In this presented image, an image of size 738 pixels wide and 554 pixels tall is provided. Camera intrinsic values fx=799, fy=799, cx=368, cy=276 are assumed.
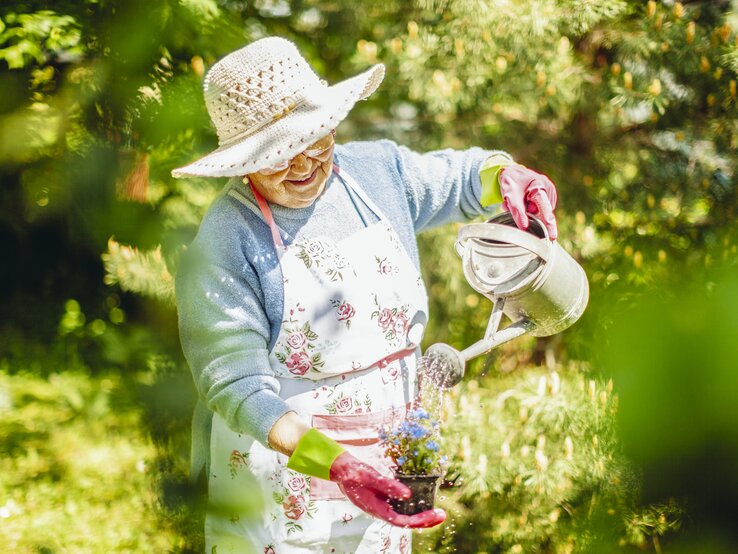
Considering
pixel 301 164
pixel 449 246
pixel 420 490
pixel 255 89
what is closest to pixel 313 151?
pixel 301 164

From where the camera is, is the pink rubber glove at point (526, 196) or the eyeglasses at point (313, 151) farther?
the pink rubber glove at point (526, 196)

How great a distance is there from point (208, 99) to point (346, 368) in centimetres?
62

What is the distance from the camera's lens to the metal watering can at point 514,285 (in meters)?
1.60

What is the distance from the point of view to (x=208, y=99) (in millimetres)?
1450

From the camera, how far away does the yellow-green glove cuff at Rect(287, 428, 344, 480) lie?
4.69 feet

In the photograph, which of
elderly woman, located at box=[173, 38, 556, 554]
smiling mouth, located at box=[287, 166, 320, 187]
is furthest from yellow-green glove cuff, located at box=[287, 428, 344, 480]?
smiling mouth, located at box=[287, 166, 320, 187]

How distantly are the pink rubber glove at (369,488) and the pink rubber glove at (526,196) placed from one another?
635 millimetres

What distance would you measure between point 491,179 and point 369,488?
31.1 inches

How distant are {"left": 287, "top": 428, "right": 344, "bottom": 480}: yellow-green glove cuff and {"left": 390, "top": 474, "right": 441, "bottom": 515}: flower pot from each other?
0.19 m

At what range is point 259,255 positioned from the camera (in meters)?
1.62

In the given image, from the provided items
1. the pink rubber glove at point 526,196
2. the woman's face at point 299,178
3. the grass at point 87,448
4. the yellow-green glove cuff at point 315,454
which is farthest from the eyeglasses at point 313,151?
the grass at point 87,448

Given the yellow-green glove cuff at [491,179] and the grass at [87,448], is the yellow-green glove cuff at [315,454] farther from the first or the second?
the yellow-green glove cuff at [491,179]

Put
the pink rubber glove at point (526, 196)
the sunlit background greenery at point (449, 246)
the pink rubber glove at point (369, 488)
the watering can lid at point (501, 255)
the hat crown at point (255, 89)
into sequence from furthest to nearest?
the pink rubber glove at point (526, 196) → the watering can lid at point (501, 255) → the hat crown at point (255, 89) → the pink rubber glove at point (369, 488) → the sunlit background greenery at point (449, 246)

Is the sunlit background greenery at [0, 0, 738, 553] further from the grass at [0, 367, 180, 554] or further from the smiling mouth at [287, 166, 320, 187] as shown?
the smiling mouth at [287, 166, 320, 187]
